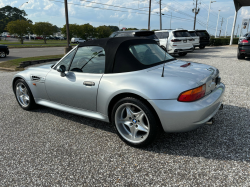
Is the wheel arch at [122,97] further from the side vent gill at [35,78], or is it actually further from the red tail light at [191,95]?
the side vent gill at [35,78]

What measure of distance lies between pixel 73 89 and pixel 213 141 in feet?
7.68

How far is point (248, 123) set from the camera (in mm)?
3609

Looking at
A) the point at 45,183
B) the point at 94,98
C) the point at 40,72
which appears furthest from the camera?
the point at 40,72

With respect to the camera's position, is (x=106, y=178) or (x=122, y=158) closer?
(x=106, y=178)

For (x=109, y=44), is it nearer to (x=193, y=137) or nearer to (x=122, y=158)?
(x=122, y=158)

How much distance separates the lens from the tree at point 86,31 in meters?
63.4

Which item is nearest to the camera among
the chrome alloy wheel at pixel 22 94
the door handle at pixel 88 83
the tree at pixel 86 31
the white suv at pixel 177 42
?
the door handle at pixel 88 83

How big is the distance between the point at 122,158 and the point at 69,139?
1.02 meters

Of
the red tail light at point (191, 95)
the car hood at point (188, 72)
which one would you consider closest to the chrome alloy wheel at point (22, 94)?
the car hood at point (188, 72)

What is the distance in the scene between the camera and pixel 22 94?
4.48 meters

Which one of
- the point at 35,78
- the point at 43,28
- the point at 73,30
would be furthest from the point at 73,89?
the point at 73,30

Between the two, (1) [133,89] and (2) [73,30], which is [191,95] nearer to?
(1) [133,89]

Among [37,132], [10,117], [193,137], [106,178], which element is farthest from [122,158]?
[10,117]

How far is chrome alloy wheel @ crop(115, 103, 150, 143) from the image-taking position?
283 centimetres
